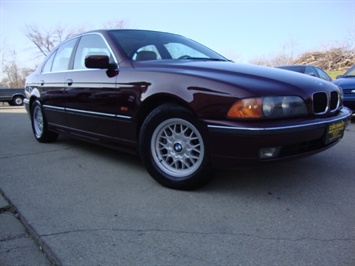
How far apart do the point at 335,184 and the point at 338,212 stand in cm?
64

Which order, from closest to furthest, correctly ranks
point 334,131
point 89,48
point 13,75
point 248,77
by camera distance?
point 248,77, point 334,131, point 89,48, point 13,75

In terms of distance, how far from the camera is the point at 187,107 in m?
2.76

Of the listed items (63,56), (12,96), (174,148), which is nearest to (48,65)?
(63,56)

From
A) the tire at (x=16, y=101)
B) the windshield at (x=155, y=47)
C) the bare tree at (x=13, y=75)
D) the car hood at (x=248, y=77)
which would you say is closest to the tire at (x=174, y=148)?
the car hood at (x=248, y=77)

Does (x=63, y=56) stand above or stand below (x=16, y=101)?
above

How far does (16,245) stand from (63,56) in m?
3.12

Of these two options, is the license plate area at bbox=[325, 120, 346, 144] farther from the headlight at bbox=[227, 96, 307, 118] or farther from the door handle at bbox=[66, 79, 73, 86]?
the door handle at bbox=[66, 79, 73, 86]

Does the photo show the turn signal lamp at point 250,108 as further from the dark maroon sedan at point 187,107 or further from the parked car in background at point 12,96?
the parked car in background at point 12,96

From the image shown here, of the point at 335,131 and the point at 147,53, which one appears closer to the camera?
the point at 335,131

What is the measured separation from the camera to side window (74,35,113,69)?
3709mm

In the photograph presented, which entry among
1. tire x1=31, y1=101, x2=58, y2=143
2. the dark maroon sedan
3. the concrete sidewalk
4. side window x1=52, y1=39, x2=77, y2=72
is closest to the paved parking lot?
the concrete sidewalk

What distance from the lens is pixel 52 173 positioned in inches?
140

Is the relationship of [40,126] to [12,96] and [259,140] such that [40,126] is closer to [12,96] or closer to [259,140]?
[259,140]

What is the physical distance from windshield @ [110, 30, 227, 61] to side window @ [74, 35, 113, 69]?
0.17 metres
